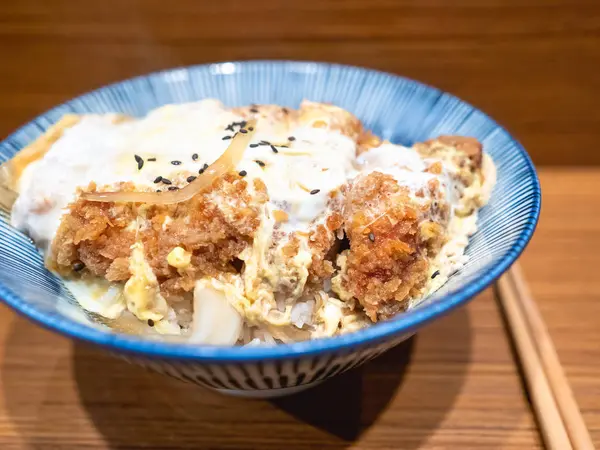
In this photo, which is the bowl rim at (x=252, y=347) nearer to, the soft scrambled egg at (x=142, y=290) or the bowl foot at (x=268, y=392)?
the soft scrambled egg at (x=142, y=290)

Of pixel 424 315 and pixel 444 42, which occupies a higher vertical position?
pixel 444 42

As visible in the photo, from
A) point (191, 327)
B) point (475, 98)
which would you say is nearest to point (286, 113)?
point (191, 327)

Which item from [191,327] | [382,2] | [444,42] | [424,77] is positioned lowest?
[191,327]

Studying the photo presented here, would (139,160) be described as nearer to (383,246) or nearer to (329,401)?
(383,246)

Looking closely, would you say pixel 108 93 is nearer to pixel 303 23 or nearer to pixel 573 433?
pixel 303 23

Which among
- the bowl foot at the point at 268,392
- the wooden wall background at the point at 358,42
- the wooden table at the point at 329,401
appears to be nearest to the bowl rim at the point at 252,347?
the bowl foot at the point at 268,392

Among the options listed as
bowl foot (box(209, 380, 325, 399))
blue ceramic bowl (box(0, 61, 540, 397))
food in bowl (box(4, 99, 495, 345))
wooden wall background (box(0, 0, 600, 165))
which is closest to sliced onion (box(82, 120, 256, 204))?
food in bowl (box(4, 99, 495, 345))

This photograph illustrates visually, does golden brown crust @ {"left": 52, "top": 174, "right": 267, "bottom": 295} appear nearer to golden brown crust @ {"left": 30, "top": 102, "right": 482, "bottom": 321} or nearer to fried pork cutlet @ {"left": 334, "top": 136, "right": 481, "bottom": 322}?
golden brown crust @ {"left": 30, "top": 102, "right": 482, "bottom": 321}
